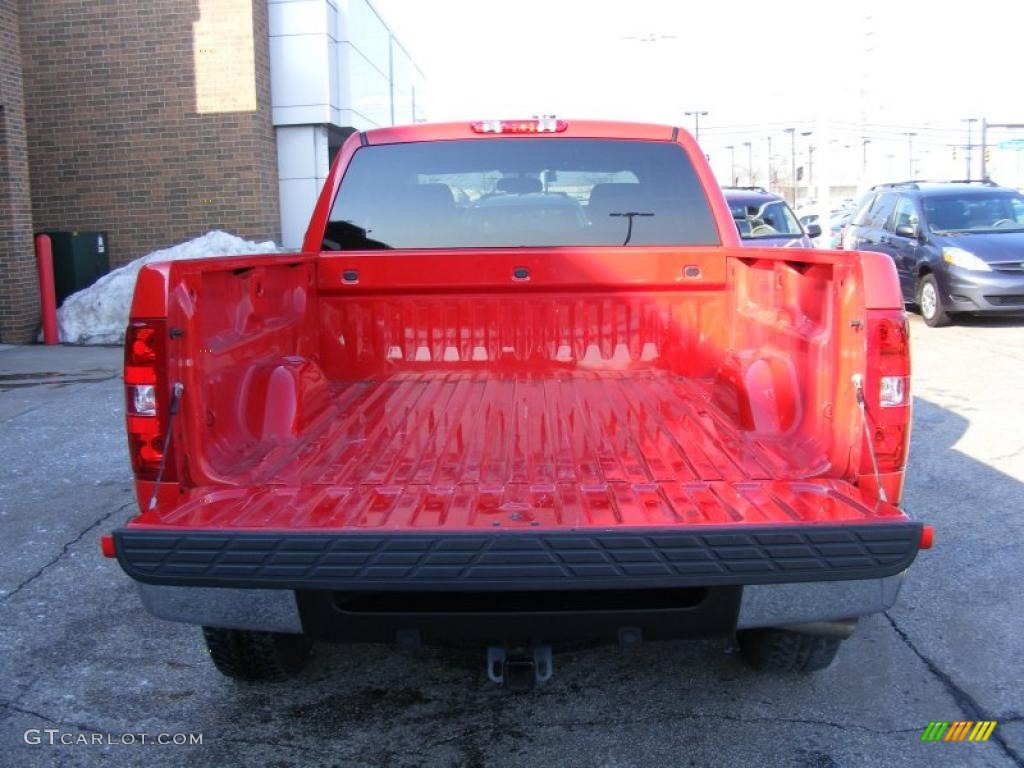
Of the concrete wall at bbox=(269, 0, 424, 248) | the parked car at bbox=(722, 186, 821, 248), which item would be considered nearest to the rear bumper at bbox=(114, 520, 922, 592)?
the parked car at bbox=(722, 186, 821, 248)

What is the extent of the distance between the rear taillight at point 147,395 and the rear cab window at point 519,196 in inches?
64.0

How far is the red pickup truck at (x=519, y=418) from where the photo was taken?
8.69ft

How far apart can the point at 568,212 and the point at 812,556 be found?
7.90 ft

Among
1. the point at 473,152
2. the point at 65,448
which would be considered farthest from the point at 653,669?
the point at 65,448

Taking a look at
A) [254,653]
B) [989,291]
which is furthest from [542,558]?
[989,291]

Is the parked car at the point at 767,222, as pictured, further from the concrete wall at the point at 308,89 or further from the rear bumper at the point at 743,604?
the rear bumper at the point at 743,604

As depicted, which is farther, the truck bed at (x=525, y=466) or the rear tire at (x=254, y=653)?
the rear tire at (x=254, y=653)

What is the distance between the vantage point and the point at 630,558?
2.60 metres

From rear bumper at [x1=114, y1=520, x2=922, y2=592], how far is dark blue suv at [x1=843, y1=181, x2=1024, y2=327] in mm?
10540

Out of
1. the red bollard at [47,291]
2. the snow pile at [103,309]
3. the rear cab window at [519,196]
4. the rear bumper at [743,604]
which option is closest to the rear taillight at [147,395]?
the rear bumper at [743,604]

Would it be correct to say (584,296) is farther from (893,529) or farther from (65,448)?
(65,448)

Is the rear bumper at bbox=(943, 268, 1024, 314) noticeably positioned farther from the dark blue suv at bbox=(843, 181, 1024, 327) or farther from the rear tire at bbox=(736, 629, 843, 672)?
the rear tire at bbox=(736, 629, 843, 672)

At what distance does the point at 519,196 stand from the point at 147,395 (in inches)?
87.1

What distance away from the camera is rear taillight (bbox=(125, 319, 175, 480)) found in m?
2.97
